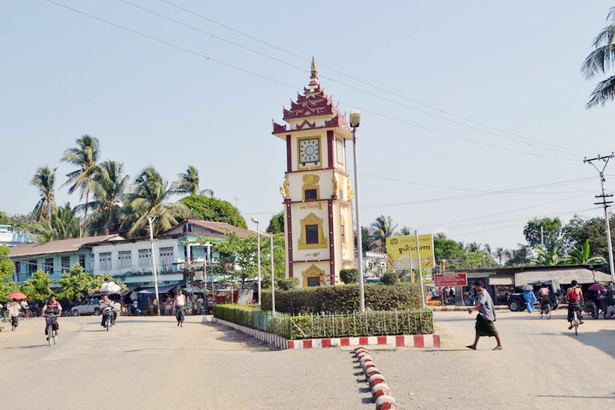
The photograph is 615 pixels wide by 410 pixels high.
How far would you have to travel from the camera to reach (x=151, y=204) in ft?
213

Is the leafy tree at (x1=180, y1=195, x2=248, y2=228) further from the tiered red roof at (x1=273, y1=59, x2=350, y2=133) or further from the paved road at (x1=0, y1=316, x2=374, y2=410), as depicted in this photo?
the paved road at (x1=0, y1=316, x2=374, y2=410)

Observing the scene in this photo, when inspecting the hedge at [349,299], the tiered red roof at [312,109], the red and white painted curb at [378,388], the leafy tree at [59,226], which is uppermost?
the tiered red roof at [312,109]

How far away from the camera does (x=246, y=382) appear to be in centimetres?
1258

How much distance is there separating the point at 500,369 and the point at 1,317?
126ft

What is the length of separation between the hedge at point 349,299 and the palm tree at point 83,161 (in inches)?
1907

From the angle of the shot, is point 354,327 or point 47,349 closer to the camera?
point 354,327

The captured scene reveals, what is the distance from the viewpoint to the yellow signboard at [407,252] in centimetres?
5469

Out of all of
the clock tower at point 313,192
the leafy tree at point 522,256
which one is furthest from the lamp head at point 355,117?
the leafy tree at point 522,256

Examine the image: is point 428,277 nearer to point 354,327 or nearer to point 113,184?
point 113,184

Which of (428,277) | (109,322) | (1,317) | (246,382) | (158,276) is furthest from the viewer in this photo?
(428,277)

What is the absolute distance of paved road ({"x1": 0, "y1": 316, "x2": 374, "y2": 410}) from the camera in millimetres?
10695

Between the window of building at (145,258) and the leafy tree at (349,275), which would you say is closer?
the leafy tree at (349,275)

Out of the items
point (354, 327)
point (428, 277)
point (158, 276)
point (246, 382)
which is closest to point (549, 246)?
point (428, 277)

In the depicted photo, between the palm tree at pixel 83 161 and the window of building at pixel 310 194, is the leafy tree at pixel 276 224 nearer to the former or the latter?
the palm tree at pixel 83 161
